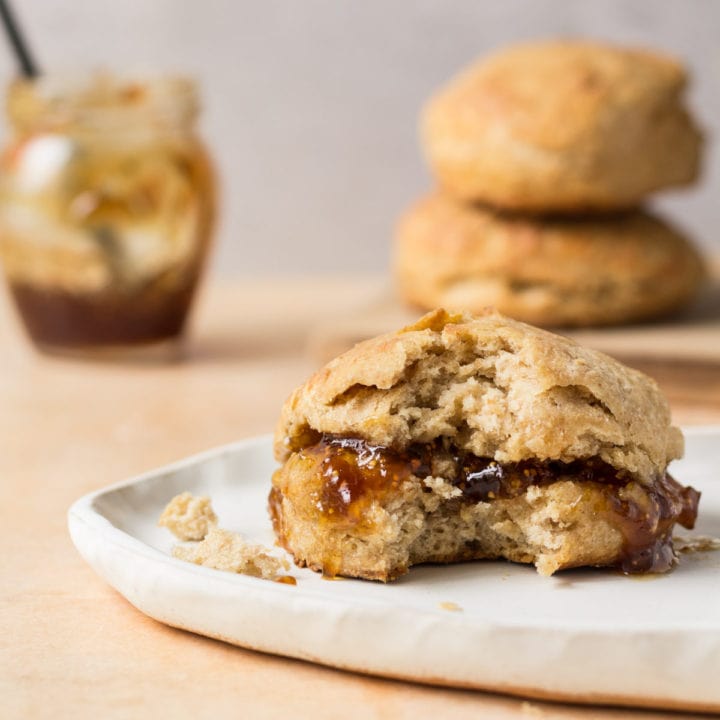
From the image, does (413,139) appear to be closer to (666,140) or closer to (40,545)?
(666,140)

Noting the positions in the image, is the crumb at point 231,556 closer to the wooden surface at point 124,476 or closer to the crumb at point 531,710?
the wooden surface at point 124,476

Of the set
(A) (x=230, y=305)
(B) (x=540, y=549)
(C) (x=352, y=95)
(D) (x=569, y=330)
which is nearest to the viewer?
(B) (x=540, y=549)

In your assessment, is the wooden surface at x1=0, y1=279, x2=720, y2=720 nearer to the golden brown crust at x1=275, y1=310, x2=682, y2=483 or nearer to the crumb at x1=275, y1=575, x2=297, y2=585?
the crumb at x1=275, y1=575, x2=297, y2=585

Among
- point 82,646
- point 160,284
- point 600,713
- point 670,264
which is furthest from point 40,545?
point 670,264

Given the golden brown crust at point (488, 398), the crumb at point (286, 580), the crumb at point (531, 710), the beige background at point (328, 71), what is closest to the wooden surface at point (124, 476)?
the crumb at point (531, 710)

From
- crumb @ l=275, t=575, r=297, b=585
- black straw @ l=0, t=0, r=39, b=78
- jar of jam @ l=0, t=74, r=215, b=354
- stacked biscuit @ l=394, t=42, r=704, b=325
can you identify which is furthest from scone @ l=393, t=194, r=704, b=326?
crumb @ l=275, t=575, r=297, b=585

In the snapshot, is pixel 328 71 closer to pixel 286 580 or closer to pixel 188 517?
pixel 188 517
